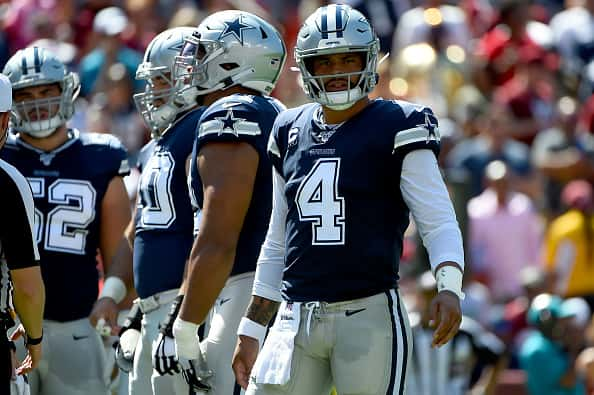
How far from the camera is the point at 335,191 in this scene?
5.39 metres

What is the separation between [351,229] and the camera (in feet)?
17.6

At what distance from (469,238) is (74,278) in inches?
197

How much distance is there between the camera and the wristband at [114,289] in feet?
23.5

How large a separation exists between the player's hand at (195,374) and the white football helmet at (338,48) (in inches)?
45.2

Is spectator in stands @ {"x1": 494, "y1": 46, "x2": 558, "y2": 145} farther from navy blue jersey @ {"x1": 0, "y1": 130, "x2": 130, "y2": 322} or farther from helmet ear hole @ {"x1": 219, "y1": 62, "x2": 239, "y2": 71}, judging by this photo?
helmet ear hole @ {"x1": 219, "y1": 62, "x2": 239, "y2": 71}

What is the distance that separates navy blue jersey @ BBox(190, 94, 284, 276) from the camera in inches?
233

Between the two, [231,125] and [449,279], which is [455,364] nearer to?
[231,125]

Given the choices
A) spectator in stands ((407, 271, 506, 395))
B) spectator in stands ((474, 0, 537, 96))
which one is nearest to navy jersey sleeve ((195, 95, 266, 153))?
spectator in stands ((407, 271, 506, 395))

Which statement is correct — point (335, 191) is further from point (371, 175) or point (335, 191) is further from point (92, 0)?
point (92, 0)

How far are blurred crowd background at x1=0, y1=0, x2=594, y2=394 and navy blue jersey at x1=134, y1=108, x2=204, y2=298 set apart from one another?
3700 millimetres

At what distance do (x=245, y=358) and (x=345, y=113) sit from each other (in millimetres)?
962

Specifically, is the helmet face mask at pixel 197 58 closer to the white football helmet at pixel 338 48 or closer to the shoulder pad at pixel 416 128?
the white football helmet at pixel 338 48

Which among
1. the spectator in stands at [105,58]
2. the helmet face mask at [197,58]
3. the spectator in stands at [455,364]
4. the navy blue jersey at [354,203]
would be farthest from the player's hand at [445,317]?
the spectator in stands at [105,58]

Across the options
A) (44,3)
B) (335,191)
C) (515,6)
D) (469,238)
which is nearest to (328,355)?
(335,191)
